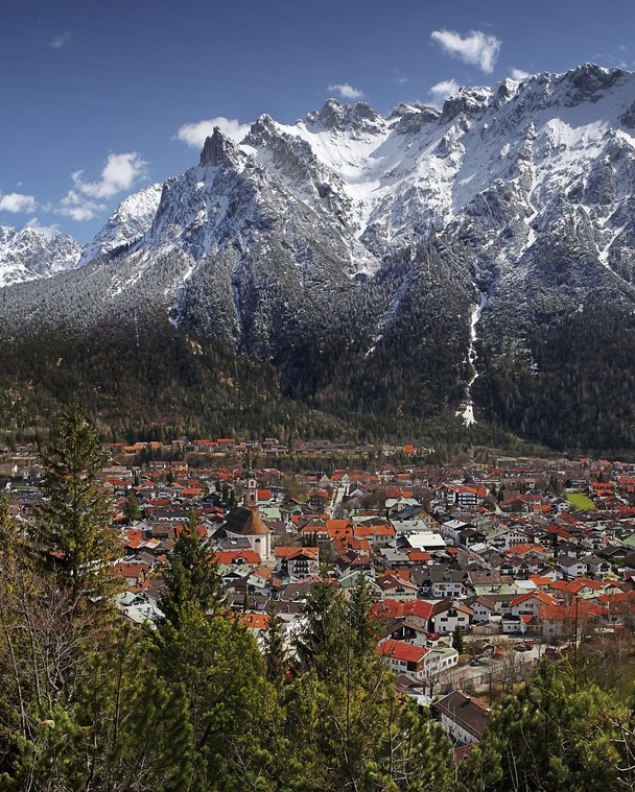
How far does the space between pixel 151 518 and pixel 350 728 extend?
67.4m

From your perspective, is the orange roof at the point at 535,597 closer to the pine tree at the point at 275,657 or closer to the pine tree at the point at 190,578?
the pine tree at the point at 275,657

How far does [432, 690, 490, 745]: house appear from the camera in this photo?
26438 mm

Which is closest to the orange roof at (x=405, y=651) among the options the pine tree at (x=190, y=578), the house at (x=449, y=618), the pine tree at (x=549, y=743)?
the house at (x=449, y=618)

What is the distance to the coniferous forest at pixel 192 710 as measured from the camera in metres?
7.41

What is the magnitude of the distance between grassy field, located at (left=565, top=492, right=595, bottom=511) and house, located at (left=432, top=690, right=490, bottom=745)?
57.5 metres

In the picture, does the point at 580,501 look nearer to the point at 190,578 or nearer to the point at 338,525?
the point at 338,525

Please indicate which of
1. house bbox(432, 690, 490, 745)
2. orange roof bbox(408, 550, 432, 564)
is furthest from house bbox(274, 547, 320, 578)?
house bbox(432, 690, 490, 745)

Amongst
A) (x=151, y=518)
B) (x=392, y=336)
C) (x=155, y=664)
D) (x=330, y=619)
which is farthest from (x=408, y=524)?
(x=392, y=336)

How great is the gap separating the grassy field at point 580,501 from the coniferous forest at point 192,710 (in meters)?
73.8

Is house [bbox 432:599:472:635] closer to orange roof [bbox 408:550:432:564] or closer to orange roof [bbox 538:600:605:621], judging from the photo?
orange roof [bbox 538:600:605:621]

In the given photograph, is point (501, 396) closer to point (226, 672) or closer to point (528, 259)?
point (528, 259)

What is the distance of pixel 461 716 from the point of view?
1097 inches

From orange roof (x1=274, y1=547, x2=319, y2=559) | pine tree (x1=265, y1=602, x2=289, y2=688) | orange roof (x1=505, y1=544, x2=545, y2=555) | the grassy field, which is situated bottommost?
orange roof (x1=505, y1=544, x2=545, y2=555)

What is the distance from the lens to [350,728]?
9094 millimetres
